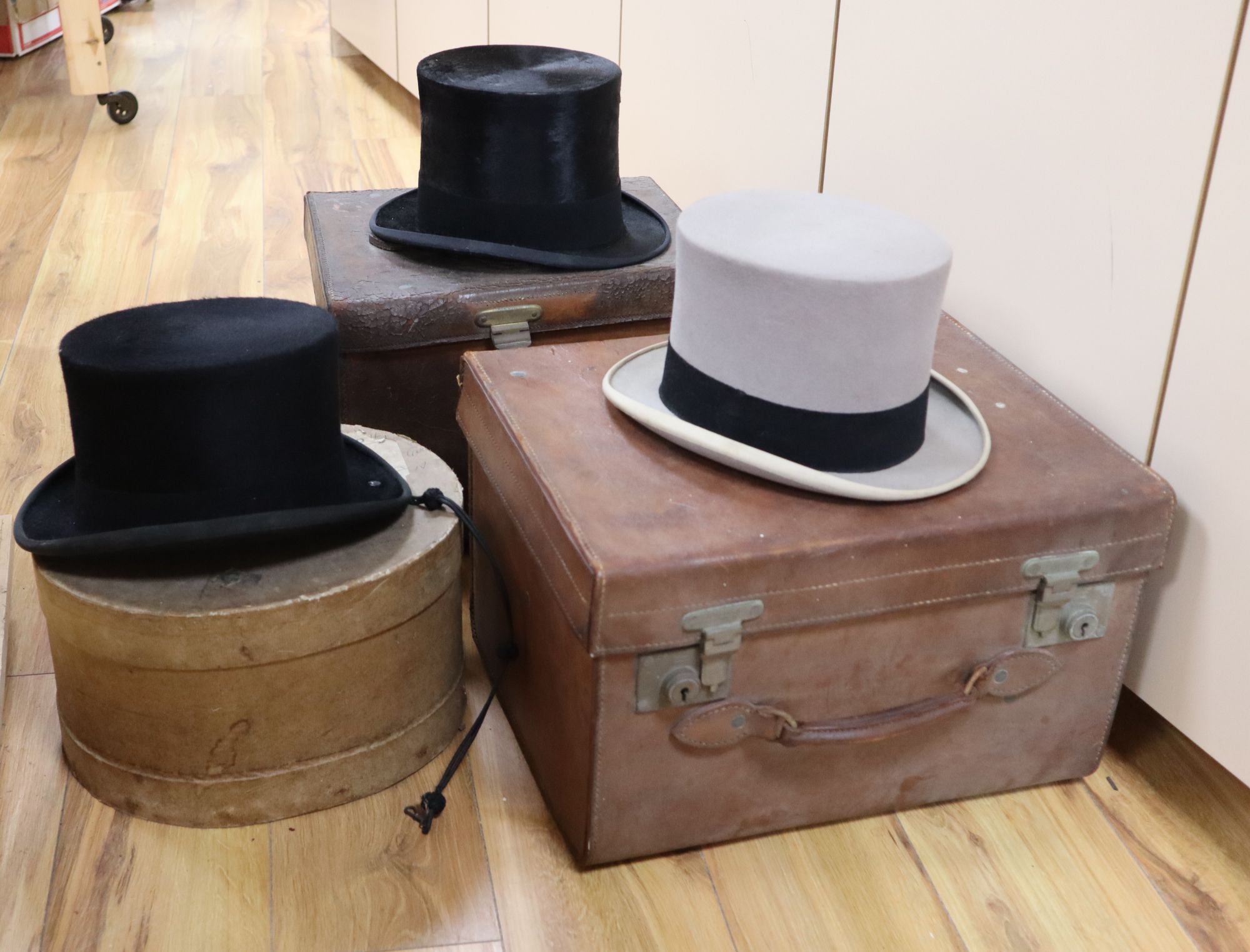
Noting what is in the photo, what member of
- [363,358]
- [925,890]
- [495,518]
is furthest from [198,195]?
[925,890]

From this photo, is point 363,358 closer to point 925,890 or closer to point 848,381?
point 848,381

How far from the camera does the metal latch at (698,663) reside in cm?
101

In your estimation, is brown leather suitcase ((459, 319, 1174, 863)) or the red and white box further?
the red and white box

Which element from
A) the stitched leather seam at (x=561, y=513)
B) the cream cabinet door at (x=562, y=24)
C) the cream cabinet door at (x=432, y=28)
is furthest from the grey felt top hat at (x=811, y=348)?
the cream cabinet door at (x=432, y=28)

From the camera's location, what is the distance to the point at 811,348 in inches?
41.1

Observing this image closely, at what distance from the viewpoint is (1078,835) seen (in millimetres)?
1180

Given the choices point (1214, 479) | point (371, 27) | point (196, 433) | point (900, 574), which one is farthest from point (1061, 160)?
point (371, 27)

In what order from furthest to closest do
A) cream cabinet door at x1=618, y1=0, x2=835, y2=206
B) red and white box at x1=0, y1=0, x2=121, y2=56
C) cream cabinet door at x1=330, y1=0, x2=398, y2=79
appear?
red and white box at x1=0, y1=0, x2=121, y2=56 → cream cabinet door at x1=330, y1=0, x2=398, y2=79 → cream cabinet door at x1=618, y1=0, x2=835, y2=206

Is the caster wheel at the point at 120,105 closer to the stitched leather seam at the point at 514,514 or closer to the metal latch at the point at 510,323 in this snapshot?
the metal latch at the point at 510,323

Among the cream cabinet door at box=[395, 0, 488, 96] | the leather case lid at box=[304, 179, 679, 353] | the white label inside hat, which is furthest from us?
the cream cabinet door at box=[395, 0, 488, 96]

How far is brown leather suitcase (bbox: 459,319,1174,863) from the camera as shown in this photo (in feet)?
3.34

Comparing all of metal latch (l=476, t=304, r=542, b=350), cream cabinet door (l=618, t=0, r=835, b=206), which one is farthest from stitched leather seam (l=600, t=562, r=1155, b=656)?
cream cabinet door (l=618, t=0, r=835, b=206)

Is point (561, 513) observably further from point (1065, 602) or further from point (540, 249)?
point (540, 249)

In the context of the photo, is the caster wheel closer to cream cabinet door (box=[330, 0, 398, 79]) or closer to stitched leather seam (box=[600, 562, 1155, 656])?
cream cabinet door (box=[330, 0, 398, 79])
